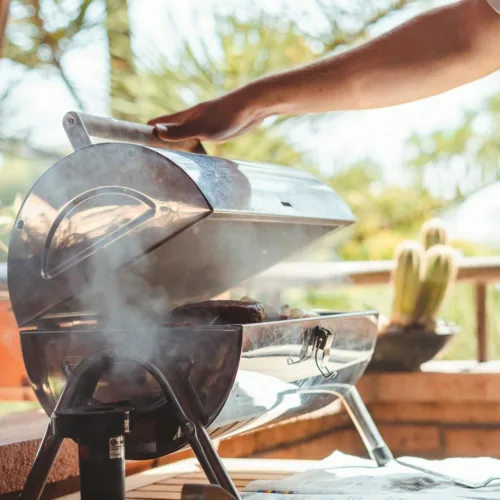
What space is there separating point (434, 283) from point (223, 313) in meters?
1.44

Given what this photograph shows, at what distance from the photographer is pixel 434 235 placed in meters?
2.94

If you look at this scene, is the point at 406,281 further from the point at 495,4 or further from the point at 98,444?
the point at 98,444

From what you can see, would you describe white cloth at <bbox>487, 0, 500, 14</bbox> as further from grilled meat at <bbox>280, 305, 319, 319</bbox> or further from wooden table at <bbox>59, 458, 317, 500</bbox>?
wooden table at <bbox>59, 458, 317, 500</bbox>

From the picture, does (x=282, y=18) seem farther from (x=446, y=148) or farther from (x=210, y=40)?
(x=446, y=148)

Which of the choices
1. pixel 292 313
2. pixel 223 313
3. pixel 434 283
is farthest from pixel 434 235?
pixel 223 313

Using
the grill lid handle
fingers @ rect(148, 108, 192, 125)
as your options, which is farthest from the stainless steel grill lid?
fingers @ rect(148, 108, 192, 125)

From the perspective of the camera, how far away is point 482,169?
211 inches

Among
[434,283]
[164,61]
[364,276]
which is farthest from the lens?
[164,61]

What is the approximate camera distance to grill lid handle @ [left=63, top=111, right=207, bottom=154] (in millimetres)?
1464

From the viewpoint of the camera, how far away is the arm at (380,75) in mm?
1647

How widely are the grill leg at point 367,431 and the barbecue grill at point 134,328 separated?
0.21 metres

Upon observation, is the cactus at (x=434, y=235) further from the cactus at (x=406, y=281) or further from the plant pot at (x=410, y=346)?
the plant pot at (x=410, y=346)

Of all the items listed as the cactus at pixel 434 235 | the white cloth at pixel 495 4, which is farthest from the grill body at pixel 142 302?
the cactus at pixel 434 235

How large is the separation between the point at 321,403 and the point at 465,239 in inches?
183
